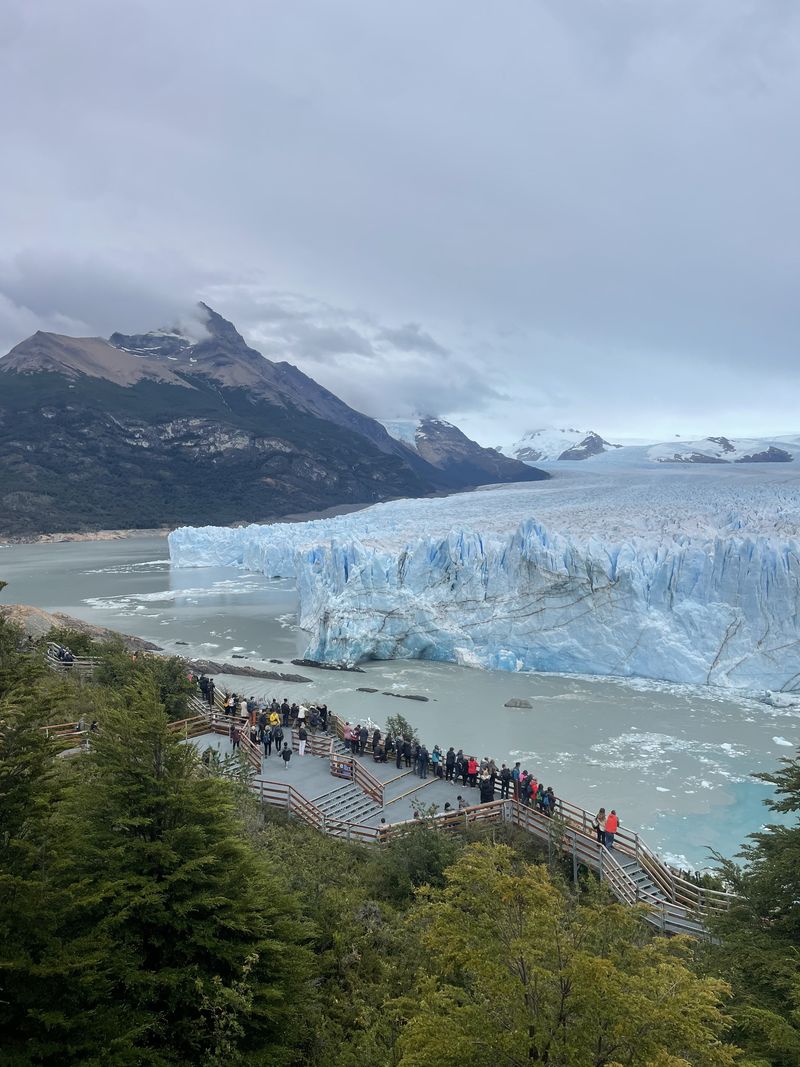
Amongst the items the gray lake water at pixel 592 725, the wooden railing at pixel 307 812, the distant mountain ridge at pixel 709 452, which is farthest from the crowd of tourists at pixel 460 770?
the distant mountain ridge at pixel 709 452

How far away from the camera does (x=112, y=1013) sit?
331 centimetres

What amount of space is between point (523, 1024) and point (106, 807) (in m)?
2.62

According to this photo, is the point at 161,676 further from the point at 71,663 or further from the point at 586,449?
the point at 586,449

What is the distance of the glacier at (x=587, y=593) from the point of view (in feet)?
61.7

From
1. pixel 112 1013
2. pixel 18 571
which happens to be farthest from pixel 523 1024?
pixel 18 571

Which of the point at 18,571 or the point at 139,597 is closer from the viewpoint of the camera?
the point at 139,597

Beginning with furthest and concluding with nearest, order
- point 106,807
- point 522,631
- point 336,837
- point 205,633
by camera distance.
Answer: point 205,633, point 522,631, point 336,837, point 106,807

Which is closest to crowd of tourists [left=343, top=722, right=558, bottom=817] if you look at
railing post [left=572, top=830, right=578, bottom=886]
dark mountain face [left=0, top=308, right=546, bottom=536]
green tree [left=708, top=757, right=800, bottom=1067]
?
railing post [left=572, top=830, right=578, bottom=886]

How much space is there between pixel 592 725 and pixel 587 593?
221 inches

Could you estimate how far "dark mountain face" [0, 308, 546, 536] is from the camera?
8775 cm

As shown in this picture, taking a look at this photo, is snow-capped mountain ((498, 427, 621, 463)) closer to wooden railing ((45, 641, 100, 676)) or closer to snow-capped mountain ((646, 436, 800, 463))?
snow-capped mountain ((646, 436, 800, 463))

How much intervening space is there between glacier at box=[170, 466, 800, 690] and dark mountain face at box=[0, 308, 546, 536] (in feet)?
210

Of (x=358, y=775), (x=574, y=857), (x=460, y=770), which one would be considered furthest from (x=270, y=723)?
(x=574, y=857)

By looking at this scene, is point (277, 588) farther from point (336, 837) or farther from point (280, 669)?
point (336, 837)
